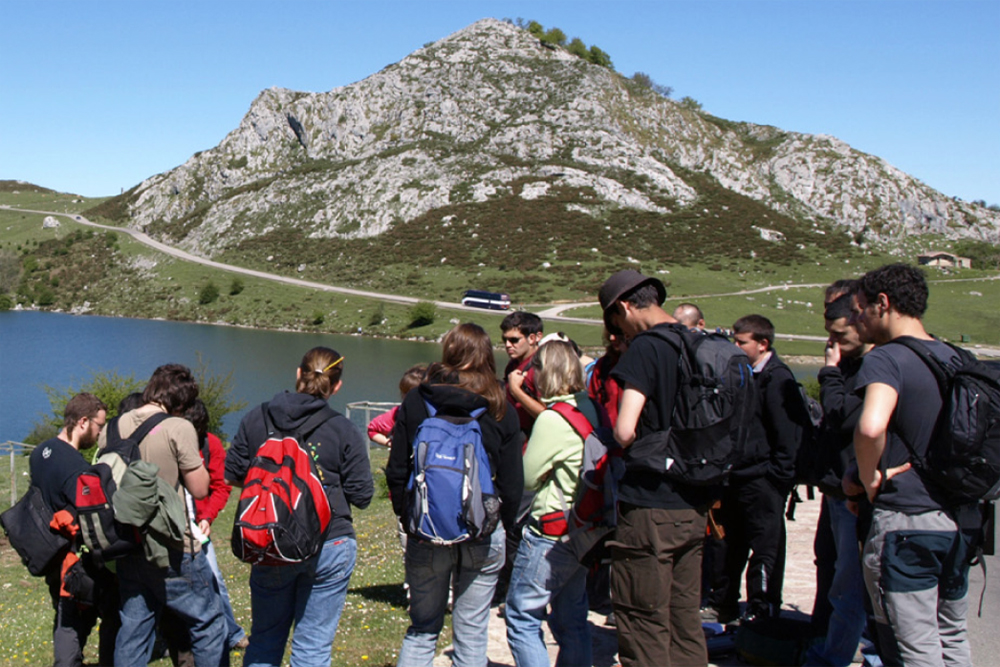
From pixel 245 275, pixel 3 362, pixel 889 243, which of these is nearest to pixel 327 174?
pixel 245 275

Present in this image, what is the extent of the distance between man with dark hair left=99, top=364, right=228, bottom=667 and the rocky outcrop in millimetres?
90227

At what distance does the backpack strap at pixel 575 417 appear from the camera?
13.5ft

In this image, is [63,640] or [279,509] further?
[63,640]

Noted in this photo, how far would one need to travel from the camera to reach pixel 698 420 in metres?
3.78

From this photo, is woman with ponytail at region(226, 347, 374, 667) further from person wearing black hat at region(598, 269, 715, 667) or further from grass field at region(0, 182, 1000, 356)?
grass field at region(0, 182, 1000, 356)

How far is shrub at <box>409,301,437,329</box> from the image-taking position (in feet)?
201

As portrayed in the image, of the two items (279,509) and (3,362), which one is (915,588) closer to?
(279,509)

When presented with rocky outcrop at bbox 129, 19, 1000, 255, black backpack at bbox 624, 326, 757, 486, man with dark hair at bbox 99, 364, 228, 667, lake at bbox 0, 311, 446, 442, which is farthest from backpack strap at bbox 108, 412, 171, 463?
rocky outcrop at bbox 129, 19, 1000, 255

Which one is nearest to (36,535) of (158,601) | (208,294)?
(158,601)

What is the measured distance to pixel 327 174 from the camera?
104 m

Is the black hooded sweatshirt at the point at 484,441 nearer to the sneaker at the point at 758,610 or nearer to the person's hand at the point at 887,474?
the person's hand at the point at 887,474

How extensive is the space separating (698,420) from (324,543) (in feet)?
6.88

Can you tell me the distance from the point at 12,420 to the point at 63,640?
3062 cm

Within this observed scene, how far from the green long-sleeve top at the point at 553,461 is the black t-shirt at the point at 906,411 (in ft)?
4.86
